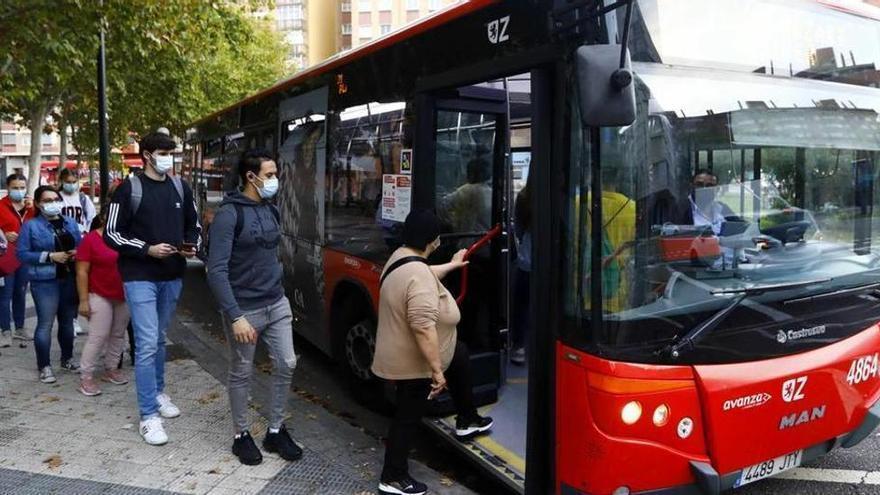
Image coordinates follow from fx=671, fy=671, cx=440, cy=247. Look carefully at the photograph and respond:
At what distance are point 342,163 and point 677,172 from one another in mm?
3187

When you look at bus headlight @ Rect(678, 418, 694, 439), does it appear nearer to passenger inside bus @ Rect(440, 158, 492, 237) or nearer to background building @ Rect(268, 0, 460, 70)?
passenger inside bus @ Rect(440, 158, 492, 237)

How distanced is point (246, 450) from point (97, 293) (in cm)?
202

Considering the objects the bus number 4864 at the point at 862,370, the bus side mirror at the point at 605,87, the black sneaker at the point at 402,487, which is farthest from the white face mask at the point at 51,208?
the bus number 4864 at the point at 862,370

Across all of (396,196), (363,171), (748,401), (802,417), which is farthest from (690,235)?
(363,171)

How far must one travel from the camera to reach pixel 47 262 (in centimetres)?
558

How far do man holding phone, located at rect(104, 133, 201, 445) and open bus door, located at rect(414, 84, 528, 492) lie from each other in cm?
164

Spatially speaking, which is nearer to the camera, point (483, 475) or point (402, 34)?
point (483, 475)

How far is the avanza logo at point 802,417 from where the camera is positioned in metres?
3.08

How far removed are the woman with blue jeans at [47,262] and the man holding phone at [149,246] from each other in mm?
1730

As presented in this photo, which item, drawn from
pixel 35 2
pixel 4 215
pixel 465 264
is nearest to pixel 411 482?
pixel 465 264

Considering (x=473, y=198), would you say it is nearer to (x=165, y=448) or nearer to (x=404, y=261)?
(x=404, y=261)

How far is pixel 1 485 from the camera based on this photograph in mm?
3781

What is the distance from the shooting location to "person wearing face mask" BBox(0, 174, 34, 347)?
660 cm

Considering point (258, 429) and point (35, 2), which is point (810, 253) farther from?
point (35, 2)
